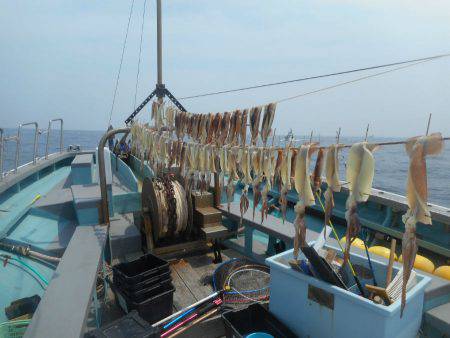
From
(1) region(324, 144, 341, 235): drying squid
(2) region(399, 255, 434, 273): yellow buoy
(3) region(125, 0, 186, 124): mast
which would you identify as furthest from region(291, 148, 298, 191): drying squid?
(3) region(125, 0, 186, 124): mast

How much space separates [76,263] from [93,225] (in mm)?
1605

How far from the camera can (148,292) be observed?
3.92 meters

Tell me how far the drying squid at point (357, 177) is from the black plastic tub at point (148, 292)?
Answer: 268 cm

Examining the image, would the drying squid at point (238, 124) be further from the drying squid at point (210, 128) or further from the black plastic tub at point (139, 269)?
the black plastic tub at point (139, 269)

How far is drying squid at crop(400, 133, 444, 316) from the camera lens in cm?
181

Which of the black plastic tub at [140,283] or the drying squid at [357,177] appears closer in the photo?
the drying squid at [357,177]

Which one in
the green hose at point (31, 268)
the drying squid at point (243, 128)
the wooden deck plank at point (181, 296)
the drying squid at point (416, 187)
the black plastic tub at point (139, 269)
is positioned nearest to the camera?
the drying squid at point (416, 187)

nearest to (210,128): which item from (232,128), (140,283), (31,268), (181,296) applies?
(232,128)

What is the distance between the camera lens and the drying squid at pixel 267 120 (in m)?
3.16

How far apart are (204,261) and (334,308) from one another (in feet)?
10.9

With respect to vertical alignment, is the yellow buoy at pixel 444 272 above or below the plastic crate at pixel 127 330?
above

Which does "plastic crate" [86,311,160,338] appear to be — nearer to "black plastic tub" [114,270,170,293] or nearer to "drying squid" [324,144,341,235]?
"black plastic tub" [114,270,170,293]

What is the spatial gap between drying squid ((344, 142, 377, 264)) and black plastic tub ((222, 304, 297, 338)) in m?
1.54

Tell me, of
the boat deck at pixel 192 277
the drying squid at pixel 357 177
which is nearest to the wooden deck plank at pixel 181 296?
the boat deck at pixel 192 277
